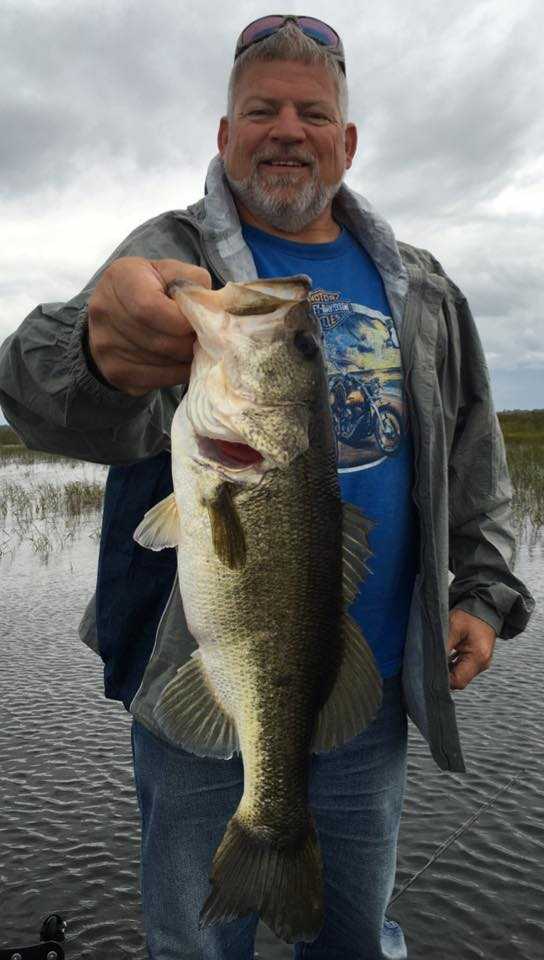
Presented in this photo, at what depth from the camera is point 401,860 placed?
196 inches

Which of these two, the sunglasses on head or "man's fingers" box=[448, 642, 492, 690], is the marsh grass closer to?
"man's fingers" box=[448, 642, 492, 690]

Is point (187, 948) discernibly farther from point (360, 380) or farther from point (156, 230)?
point (156, 230)

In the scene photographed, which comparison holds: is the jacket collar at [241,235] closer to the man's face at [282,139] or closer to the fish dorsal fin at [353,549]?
the man's face at [282,139]

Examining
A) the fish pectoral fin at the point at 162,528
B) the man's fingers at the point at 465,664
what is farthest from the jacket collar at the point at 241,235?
the man's fingers at the point at 465,664

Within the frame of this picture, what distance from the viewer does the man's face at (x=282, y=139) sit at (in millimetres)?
2928

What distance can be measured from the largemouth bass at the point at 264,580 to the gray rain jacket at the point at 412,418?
0.26 m

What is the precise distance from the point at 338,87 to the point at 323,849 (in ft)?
9.60

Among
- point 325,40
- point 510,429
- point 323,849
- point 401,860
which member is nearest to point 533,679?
point 401,860

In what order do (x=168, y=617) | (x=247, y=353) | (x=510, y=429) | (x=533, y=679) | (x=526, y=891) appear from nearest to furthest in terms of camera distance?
(x=247, y=353) < (x=168, y=617) < (x=526, y=891) < (x=533, y=679) < (x=510, y=429)

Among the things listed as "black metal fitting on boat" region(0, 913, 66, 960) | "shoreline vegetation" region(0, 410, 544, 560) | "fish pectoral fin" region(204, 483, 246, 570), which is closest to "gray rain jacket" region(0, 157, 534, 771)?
"fish pectoral fin" region(204, 483, 246, 570)

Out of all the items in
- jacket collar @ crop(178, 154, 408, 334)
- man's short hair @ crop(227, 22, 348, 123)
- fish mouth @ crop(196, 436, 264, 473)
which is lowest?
fish mouth @ crop(196, 436, 264, 473)

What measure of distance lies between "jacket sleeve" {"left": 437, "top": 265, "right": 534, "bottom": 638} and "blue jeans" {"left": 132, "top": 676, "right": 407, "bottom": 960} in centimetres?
58

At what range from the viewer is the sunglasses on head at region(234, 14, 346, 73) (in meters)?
3.00

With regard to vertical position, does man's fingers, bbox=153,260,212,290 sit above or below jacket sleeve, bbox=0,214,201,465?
above
